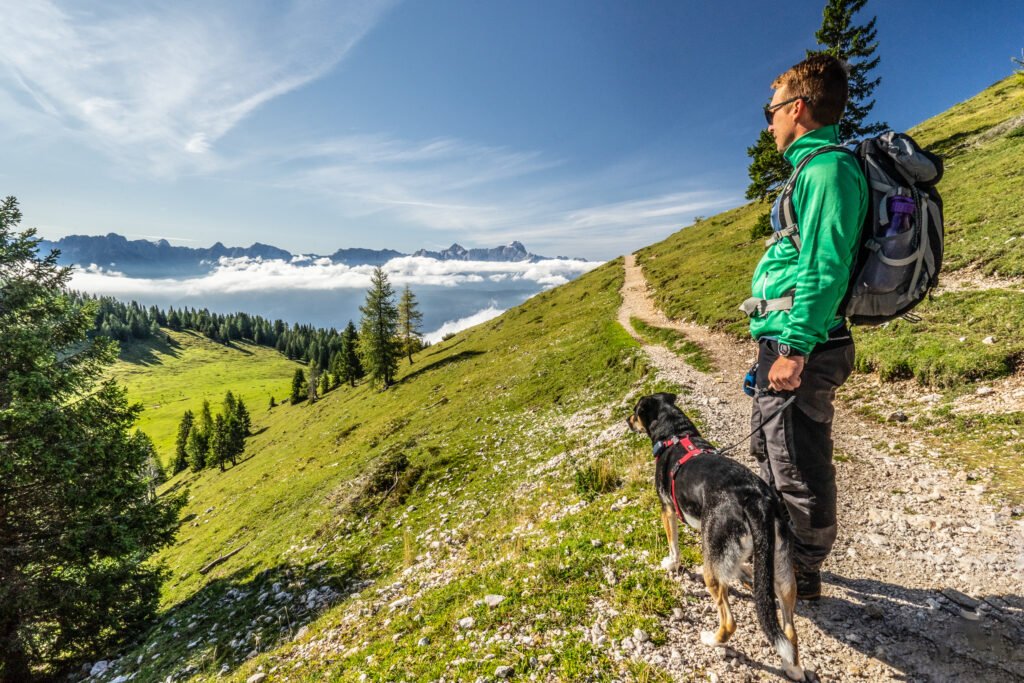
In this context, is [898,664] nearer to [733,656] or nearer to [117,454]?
[733,656]

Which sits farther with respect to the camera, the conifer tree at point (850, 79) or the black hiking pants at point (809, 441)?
the conifer tree at point (850, 79)

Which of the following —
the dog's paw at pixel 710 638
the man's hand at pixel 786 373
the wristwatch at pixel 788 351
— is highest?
the wristwatch at pixel 788 351

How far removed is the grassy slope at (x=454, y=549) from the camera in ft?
18.2

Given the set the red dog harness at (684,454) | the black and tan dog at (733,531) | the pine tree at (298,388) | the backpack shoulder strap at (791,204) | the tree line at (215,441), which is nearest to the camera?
the backpack shoulder strap at (791,204)

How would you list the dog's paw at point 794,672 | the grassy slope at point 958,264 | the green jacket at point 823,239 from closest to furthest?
1. the green jacket at point 823,239
2. the dog's paw at point 794,672
3. the grassy slope at point 958,264

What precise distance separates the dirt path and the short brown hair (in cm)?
514

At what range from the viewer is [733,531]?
3.94 m

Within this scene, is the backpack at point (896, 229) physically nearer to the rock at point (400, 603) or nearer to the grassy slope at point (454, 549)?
the grassy slope at point (454, 549)

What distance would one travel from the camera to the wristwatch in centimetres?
347

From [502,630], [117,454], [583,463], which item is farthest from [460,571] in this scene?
[117,454]

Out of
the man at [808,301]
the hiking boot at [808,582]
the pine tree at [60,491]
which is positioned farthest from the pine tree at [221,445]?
the man at [808,301]

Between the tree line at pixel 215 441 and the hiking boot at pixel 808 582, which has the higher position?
the hiking boot at pixel 808 582

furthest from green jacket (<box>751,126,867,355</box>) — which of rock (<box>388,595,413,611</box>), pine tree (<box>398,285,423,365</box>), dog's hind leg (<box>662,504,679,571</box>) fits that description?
pine tree (<box>398,285,423,365</box>)

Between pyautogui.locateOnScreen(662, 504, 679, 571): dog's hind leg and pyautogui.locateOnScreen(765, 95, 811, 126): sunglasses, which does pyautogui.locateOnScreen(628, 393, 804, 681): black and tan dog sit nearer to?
pyautogui.locateOnScreen(662, 504, 679, 571): dog's hind leg
